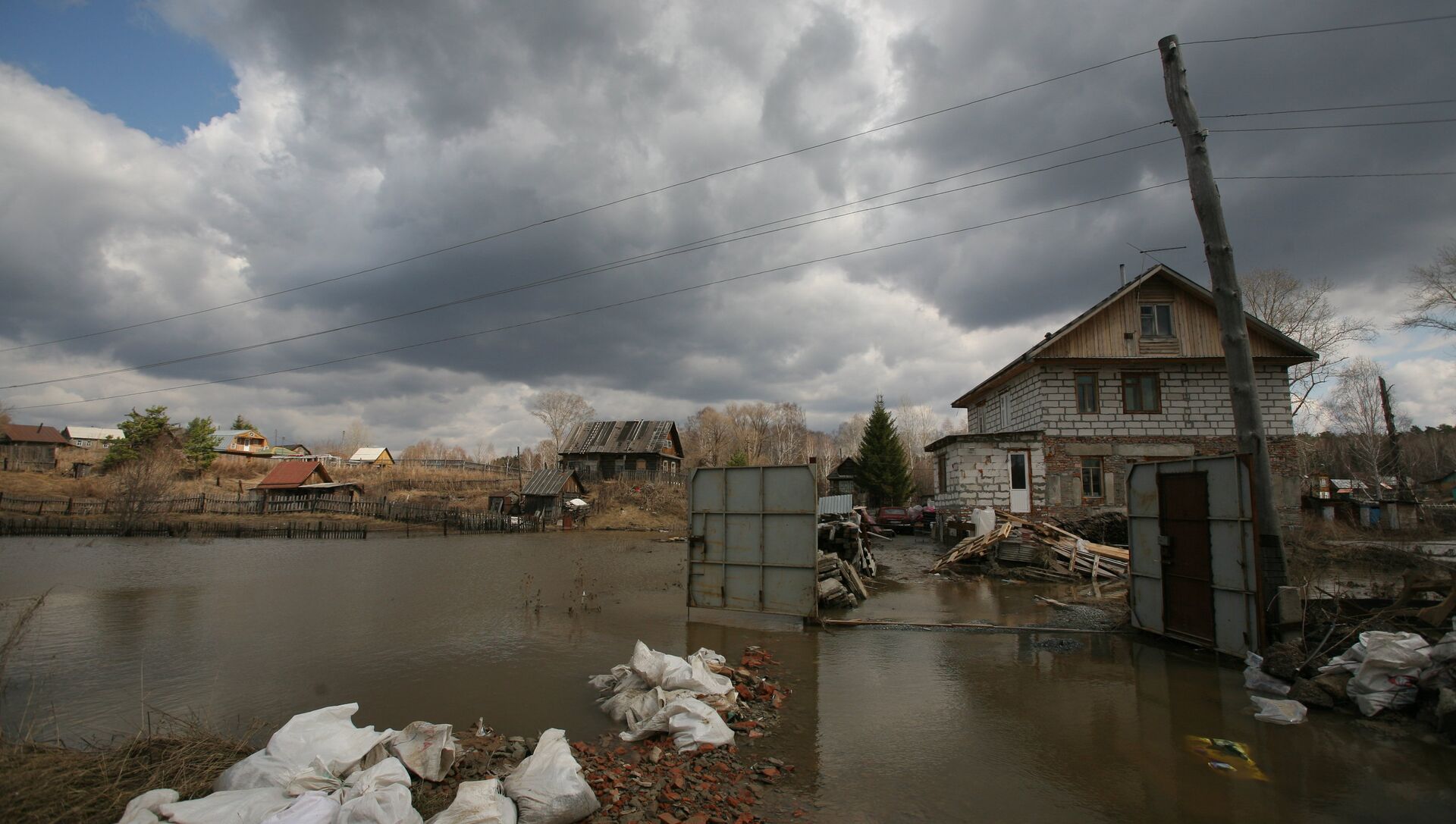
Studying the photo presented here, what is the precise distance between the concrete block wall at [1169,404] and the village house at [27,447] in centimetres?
7490

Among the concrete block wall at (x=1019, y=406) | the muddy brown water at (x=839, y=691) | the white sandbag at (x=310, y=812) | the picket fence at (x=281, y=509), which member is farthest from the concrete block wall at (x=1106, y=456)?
the picket fence at (x=281, y=509)

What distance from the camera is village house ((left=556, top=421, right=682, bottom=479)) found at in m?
51.8

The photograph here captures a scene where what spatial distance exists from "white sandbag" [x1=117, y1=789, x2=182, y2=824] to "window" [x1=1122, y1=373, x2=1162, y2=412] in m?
24.8

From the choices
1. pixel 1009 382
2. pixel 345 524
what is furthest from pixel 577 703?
pixel 345 524

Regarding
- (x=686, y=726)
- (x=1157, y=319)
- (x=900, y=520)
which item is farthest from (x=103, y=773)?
(x=900, y=520)

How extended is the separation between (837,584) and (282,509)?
142ft

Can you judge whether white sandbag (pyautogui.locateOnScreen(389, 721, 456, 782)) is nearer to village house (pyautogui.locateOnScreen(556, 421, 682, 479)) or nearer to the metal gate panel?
the metal gate panel

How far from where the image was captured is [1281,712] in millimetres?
5695

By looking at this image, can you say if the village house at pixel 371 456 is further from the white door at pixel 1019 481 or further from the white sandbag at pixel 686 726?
the white sandbag at pixel 686 726

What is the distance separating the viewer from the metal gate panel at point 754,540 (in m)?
9.91

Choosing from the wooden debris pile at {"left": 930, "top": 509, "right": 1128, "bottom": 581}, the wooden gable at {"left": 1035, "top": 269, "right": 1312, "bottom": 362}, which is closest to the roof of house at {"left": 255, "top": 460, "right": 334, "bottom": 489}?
the wooden debris pile at {"left": 930, "top": 509, "right": 1128, "bottom": 581}

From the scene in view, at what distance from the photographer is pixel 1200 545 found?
26.5ft

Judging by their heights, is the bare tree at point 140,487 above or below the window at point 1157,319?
below

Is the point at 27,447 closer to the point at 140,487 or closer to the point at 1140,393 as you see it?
the point at 140,487
